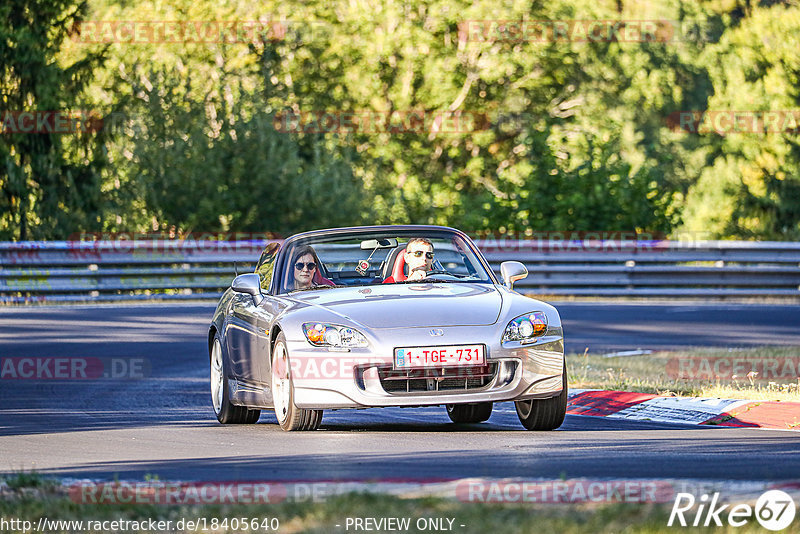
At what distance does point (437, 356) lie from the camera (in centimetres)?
952

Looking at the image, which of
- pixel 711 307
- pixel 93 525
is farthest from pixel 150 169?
pixel 93 525

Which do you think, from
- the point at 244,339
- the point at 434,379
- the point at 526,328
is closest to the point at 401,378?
the point at 434,379

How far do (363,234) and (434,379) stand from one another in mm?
1894

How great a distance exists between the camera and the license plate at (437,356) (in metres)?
9.51

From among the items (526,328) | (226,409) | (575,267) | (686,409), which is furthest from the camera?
(575,267)

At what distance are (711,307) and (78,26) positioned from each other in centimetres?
1564

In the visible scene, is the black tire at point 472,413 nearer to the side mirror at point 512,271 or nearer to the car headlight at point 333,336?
the side mirror at point 512,271

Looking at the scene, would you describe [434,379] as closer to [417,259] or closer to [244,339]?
[417,259]

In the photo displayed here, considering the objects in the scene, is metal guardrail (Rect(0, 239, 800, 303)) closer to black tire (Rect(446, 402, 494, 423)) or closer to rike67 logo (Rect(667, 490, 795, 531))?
black tire (Rect(446, 402, 494, 423))

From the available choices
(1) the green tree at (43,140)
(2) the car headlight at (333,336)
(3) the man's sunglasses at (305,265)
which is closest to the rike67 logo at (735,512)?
(2) the car headlight at (333,336)

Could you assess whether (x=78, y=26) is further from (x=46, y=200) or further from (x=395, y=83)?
Result: (x=395, y=83)

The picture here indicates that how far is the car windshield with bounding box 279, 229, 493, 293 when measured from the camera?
36.1 ft

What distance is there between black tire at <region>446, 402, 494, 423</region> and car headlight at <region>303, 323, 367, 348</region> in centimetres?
180

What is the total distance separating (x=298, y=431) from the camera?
1020 centimetres
